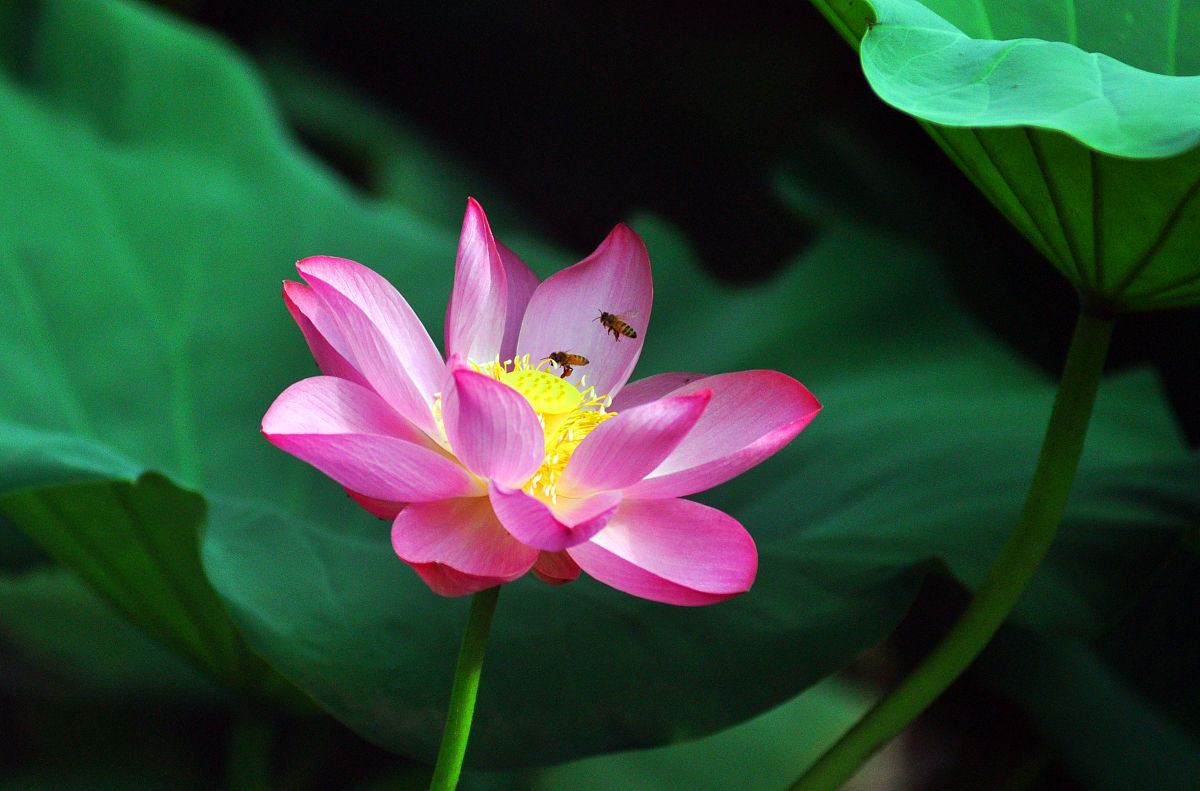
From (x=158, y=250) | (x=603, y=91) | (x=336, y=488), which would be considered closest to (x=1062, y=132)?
(x=336, y=488)

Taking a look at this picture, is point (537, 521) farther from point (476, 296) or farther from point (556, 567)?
point (476, 296)

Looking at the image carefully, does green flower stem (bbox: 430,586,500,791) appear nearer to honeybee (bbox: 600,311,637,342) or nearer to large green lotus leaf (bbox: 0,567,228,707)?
honeybee (bbox: 600,311,637,342)

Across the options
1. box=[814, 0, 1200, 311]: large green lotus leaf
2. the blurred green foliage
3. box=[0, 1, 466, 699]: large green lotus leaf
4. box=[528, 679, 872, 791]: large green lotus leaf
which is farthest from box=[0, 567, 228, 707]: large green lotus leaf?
Result: box=[814, 0, 1200, 311]: large green lotus leaf

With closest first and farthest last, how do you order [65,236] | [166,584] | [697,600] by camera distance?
[697,600] < [166,584] < [65,236]

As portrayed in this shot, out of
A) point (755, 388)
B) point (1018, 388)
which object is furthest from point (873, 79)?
point (1018, 388)

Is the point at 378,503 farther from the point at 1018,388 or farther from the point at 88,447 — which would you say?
the point at 1018,388
